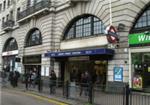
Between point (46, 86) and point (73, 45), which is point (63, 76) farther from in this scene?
point (46, 86)

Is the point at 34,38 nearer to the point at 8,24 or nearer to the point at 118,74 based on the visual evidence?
the point at 8,24

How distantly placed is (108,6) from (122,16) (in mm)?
1950

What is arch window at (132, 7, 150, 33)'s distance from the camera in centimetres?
2195

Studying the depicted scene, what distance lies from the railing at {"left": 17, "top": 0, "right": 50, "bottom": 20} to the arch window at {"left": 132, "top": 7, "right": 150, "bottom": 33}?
12681 millimetres

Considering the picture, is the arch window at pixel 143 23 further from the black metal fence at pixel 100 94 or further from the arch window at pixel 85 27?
the black metal fence at pixel 100 94

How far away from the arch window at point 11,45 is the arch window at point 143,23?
80.2 feet

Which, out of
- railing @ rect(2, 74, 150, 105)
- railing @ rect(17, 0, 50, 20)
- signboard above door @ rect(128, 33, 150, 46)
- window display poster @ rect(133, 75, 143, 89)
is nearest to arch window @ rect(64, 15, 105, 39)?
signboard above door @ rect(128, 33, 150, 46)

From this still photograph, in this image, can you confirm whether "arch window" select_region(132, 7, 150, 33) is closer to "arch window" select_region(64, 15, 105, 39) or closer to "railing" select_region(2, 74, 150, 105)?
"arch window" select_region(64, 15, 105, 39)

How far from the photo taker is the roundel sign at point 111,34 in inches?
885

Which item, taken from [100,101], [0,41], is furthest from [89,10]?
[0,41]

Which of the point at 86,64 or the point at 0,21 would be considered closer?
the point at 86,64

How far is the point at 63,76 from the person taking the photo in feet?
103

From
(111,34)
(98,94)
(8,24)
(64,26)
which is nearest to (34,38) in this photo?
(64,26)

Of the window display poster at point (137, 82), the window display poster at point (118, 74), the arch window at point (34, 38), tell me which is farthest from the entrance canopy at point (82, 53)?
the arch window at point (34, 38)
